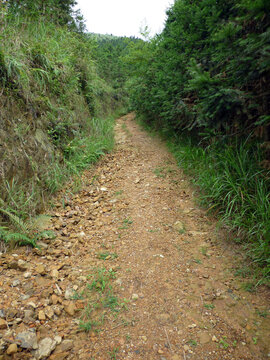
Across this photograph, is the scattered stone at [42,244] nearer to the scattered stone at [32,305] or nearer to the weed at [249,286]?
the scattered stone at [32,305]

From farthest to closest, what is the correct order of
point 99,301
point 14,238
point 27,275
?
point 14,238
point 27,275
point 99,301

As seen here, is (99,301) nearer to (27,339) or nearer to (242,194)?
(27,339)

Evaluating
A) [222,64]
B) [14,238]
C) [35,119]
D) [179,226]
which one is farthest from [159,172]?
[14,238]

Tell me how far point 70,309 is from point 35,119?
306 centimetres

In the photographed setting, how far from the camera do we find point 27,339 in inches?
58.0

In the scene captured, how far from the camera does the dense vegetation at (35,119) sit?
275 centimetres

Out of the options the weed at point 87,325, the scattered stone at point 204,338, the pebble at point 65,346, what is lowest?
the pebble at point 65,346

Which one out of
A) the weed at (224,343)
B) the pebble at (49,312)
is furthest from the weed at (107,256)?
the weed at (224,343)

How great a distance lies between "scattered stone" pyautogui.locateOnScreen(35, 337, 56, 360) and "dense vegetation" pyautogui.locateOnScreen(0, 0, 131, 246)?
112 centimetres

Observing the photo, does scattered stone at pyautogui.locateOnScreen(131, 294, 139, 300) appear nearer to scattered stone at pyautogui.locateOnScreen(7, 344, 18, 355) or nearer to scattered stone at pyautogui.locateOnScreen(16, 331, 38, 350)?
scattered stone at pyautogui.locateOnScreen(16, 331, 38, 350)

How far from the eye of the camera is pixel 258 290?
6.21ft

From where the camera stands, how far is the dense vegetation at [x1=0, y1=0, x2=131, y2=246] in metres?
2.75

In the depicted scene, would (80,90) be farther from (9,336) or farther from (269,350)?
(269,350)

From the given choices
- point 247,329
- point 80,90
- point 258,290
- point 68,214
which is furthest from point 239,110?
point 80,90
